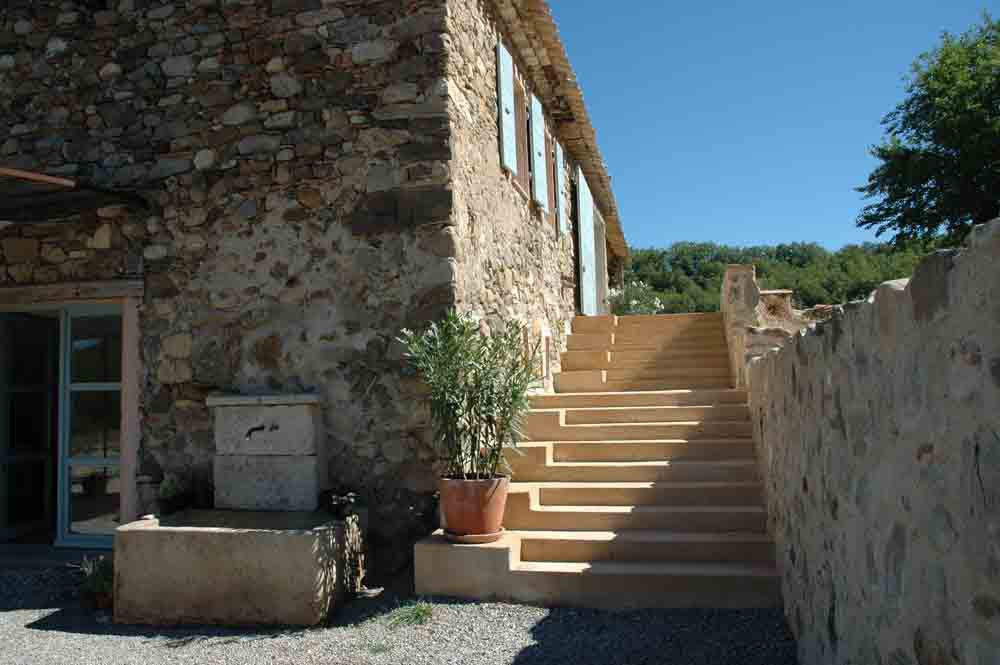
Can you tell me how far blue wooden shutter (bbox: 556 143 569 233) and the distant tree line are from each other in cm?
1754

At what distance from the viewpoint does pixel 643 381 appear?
7.10 meters

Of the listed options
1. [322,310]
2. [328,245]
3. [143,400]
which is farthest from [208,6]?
[143,400]

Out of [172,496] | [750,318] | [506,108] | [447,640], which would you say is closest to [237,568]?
[172,496]

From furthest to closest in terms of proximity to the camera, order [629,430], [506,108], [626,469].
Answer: [506,108], [629,430], [626,469]

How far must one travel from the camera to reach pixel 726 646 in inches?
140

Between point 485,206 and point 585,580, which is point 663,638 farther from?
point 485,206

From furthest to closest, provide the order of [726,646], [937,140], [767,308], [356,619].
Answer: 1. [937,140]
2. [767,308]
3. [356,619]
4. [726,646]

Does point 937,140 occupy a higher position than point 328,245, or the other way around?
point 937,140

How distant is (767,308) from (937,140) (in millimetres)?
11321

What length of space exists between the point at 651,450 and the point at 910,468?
3.75 metres

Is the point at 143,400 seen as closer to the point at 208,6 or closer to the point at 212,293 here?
the point at 212,293

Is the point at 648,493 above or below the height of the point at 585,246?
below

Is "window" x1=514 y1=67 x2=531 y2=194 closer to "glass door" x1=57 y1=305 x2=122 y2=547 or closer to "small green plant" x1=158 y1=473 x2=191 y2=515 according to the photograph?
"glass door" x1=57 y1=305 x2=122 y2=547

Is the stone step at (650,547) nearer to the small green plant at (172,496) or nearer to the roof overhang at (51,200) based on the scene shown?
the small green plant at (172,496)
